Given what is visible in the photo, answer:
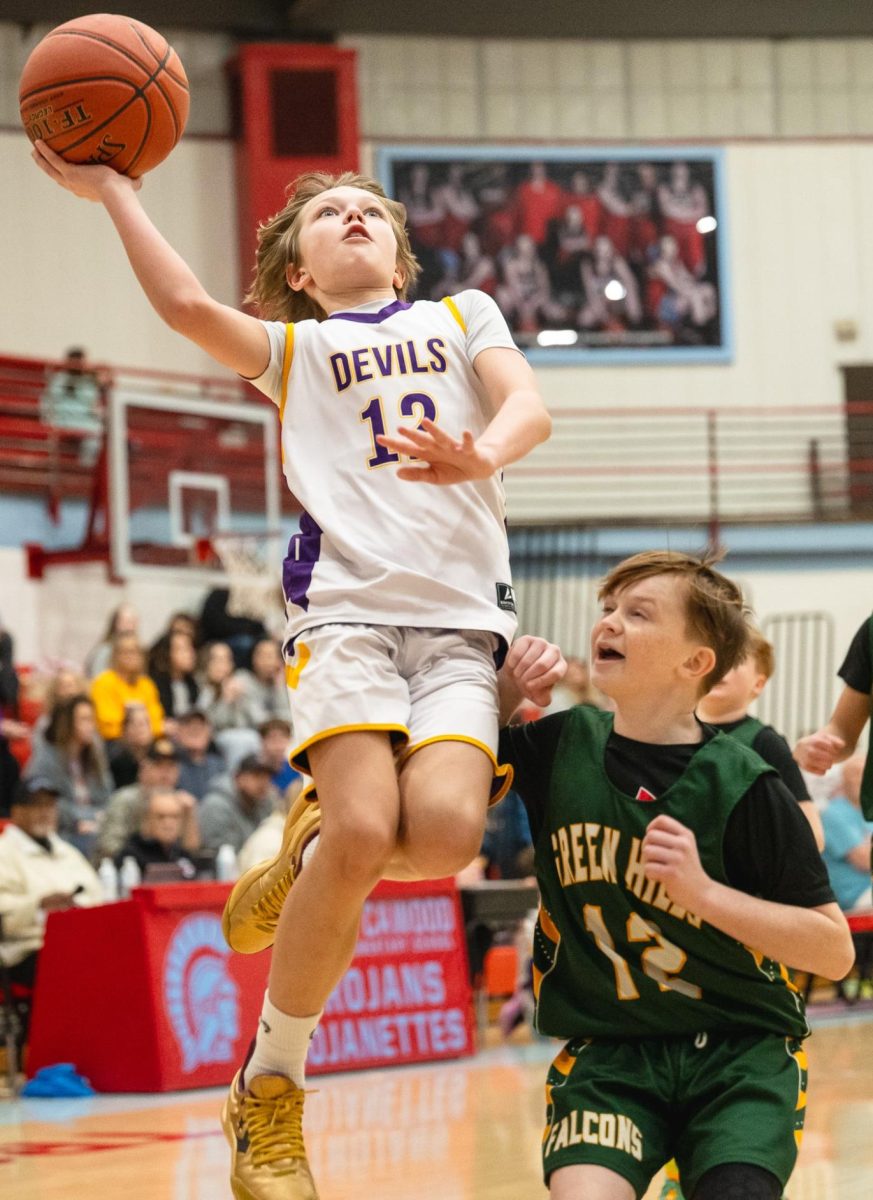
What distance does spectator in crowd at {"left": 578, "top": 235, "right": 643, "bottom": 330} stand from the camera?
56.4 ft

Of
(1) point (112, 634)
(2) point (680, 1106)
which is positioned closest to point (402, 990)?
(1) point (112, 634)

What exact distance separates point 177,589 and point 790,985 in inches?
418

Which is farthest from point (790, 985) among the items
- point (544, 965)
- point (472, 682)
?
point (472, 682)

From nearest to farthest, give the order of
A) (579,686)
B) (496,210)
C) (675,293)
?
(579,686)
(496,210)
(675,293)

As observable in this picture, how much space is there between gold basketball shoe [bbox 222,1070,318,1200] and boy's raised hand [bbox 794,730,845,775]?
1613mm

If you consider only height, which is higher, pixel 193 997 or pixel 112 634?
pixel 112 634

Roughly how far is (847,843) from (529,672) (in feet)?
22.5

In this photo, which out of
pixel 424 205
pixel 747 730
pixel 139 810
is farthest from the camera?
pixel 424 205

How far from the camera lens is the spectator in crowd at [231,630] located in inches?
492

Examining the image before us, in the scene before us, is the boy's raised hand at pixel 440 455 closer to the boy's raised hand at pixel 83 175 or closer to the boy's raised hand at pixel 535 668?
the boy's raised hand at pixel 535 668

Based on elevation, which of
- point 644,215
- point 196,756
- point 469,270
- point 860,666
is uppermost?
point 644,215

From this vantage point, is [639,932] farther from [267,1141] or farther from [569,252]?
[569,252]

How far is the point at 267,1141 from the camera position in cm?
332

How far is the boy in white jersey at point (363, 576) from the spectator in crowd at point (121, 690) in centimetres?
744
